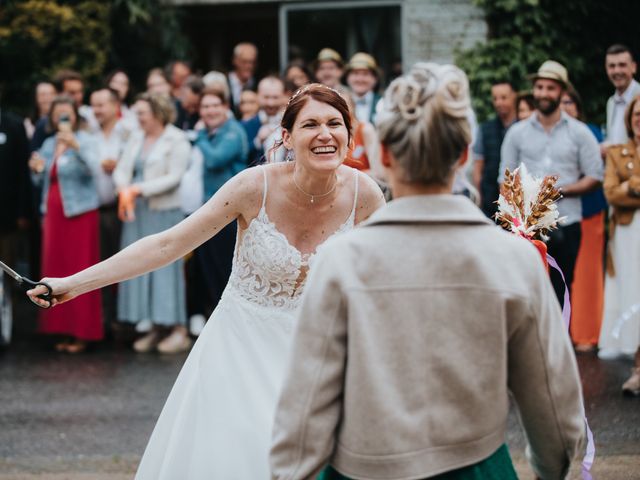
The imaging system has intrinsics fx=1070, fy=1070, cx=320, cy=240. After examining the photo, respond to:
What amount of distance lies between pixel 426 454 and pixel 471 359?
256mm

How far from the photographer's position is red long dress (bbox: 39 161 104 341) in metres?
9.34

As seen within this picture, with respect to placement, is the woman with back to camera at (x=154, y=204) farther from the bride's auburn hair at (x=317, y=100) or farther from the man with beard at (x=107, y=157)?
the bride's auburn hair at (x=317, y=100)

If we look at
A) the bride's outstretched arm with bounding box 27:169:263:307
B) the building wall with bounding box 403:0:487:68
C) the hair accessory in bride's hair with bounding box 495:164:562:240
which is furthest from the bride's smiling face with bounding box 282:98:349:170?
the building wall with bounding box 403:0:487:68

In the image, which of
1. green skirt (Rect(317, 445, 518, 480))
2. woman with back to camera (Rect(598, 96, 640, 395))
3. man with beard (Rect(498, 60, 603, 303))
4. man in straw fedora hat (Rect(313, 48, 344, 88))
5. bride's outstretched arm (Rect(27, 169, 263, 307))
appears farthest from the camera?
man in straw fedora hat (Rect(313, 48, 344, 88))

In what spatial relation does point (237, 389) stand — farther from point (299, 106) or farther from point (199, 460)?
point (299, 106)

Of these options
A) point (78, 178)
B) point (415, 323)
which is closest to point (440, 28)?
point (78, 178)

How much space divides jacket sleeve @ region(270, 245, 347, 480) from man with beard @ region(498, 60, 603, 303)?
5.96 m

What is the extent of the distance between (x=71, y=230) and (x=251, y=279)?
5.44 m

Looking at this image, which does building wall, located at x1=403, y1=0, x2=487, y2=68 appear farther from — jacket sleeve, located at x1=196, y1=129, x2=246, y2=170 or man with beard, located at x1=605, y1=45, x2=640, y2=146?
jacket sleeve, located at x1=196, y1=129, x2=246, y2=170

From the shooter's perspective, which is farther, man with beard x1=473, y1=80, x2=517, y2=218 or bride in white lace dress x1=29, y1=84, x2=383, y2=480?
man with beard x1=473, y1=80, x2=517, y2=218

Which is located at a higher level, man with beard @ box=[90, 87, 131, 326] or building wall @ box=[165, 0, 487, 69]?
building wall @ box=[165, 0, 487, 69]

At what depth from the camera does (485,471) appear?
8.93 feet

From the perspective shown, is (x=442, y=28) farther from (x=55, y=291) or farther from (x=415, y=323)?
(x=415, y=323)

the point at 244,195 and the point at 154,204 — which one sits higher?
the point at 244,195
